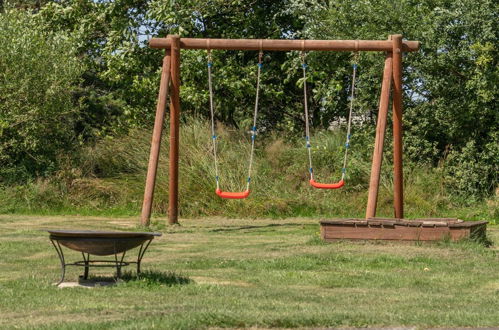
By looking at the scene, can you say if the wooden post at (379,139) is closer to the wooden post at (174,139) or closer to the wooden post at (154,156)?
the wooden post at (174,139)

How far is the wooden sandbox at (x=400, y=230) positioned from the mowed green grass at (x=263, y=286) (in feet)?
0.53

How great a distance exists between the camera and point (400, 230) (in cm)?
1430

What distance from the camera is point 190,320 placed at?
7.85 m

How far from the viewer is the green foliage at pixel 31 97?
2227 centimetres

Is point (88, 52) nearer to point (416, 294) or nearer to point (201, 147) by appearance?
point (201, 147)

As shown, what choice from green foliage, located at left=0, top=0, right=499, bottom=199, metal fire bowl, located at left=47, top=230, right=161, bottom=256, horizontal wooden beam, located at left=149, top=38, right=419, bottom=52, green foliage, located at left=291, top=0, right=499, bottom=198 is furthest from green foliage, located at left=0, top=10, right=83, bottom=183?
metal fire bowl, located at left=47, top=230, right=161, bottom=256

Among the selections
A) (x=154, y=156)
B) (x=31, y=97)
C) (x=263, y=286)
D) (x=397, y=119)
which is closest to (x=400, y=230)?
(x=397, y=119)

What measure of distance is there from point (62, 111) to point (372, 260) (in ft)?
42.0

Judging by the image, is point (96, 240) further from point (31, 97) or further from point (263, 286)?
point (31, 97)

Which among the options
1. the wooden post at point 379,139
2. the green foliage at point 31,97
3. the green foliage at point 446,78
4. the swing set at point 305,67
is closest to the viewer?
the wooden post at point 379,139

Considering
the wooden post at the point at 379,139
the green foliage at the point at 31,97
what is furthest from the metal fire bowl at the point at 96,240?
the green foliage at the point at 31,97

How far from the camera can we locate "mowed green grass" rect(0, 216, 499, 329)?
8.10 metres

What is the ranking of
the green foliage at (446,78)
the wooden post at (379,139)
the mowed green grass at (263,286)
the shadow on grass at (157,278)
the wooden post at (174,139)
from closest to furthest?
the mowed green grass at (263,286), the shadow on grass at (157,278), the wooden post at (379,139), the wooden post at (174,139), the green foliage at (446,78)

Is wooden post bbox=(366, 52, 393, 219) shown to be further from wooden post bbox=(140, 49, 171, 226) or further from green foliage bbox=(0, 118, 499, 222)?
wooden post bbox=(140, 49, 171, 226)
